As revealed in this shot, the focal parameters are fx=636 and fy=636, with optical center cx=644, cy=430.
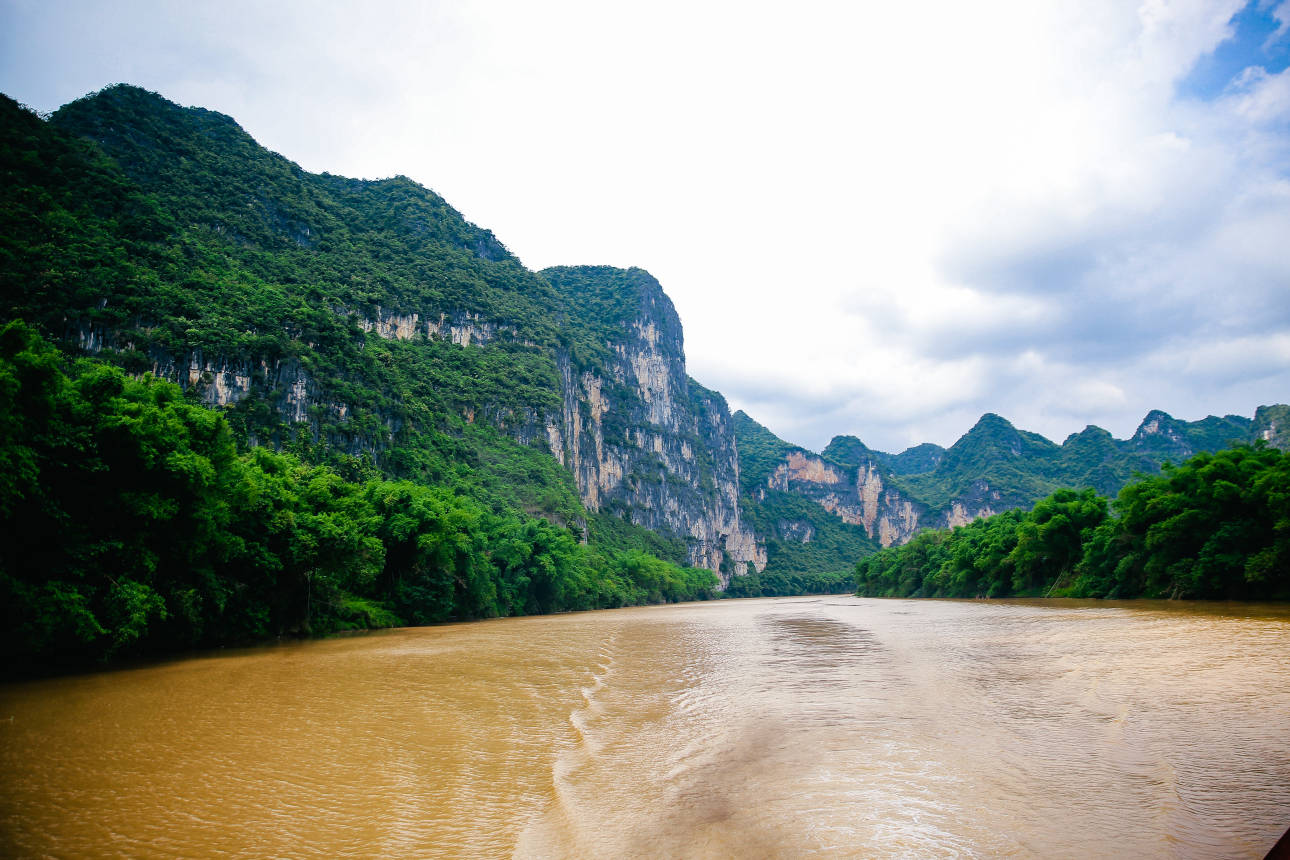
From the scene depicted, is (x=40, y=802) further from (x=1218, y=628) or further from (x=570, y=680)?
(x=1218, y=628)

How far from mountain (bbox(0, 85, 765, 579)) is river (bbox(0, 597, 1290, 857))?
47.6 m

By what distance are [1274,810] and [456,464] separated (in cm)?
7803

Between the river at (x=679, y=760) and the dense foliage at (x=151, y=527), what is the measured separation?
6.59 ft

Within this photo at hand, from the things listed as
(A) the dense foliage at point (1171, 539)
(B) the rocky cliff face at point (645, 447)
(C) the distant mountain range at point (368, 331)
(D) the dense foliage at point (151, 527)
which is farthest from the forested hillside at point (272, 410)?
(A) the dense foliage at point (1171, 539)

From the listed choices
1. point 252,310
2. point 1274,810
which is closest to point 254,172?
point 252,310

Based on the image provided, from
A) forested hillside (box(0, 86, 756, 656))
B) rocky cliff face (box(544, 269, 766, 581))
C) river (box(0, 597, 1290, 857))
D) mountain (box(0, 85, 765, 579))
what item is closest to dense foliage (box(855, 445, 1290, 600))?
river (box(0, 597, 1290, 857))

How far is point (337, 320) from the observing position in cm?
7588

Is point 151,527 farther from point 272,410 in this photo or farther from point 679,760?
point 272,410

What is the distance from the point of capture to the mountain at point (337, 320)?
52.9 m

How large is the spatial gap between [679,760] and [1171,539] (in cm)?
3449

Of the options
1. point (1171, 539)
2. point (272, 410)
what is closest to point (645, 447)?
point (272, 410)

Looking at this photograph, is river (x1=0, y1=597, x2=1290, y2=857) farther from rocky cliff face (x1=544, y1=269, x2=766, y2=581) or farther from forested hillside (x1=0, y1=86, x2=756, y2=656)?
rocky cliff face (x1=544, y1=269, x2=766, y2=581)

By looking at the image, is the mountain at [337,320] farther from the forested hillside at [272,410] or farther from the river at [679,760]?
the river at [679,760]

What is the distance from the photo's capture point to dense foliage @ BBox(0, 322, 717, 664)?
1413 centimetres
